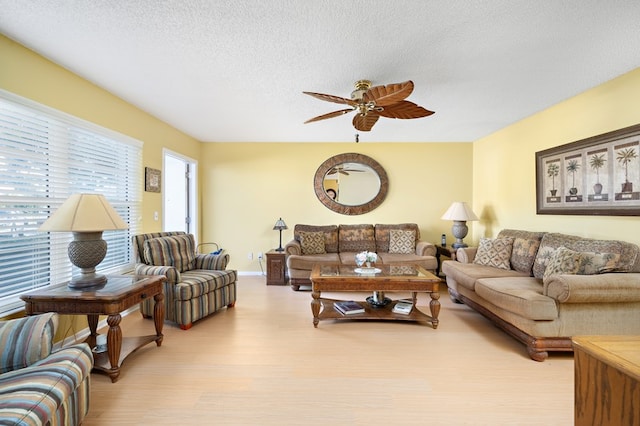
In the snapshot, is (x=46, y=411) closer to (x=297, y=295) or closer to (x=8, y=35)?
(x=8, y=35)

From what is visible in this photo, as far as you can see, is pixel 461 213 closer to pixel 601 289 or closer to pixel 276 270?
pixel 601 289

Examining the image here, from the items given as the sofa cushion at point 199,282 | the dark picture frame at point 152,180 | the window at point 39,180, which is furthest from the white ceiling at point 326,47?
the sofa cushion at point 199,282

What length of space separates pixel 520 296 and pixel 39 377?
316 cm

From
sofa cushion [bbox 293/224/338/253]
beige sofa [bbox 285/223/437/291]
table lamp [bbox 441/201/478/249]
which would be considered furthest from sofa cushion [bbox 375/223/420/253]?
sofa cushion [bbox 293/224/338/253]

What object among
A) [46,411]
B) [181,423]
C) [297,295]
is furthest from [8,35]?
[297,295]

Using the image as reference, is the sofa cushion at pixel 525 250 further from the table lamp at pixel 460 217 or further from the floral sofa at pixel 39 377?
the floral sofa at pixel 39 377

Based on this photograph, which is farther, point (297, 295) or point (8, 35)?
point (297, 295)

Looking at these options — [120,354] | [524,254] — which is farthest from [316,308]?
[524,254]

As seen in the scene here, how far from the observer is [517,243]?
3.37 metres

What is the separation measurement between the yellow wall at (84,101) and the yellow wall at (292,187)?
1.13 meters

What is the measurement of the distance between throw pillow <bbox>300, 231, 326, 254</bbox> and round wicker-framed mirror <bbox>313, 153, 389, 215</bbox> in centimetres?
74

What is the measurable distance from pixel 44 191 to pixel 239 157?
3.00m

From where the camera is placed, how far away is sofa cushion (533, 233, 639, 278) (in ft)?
7.66

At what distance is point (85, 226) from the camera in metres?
1.96
